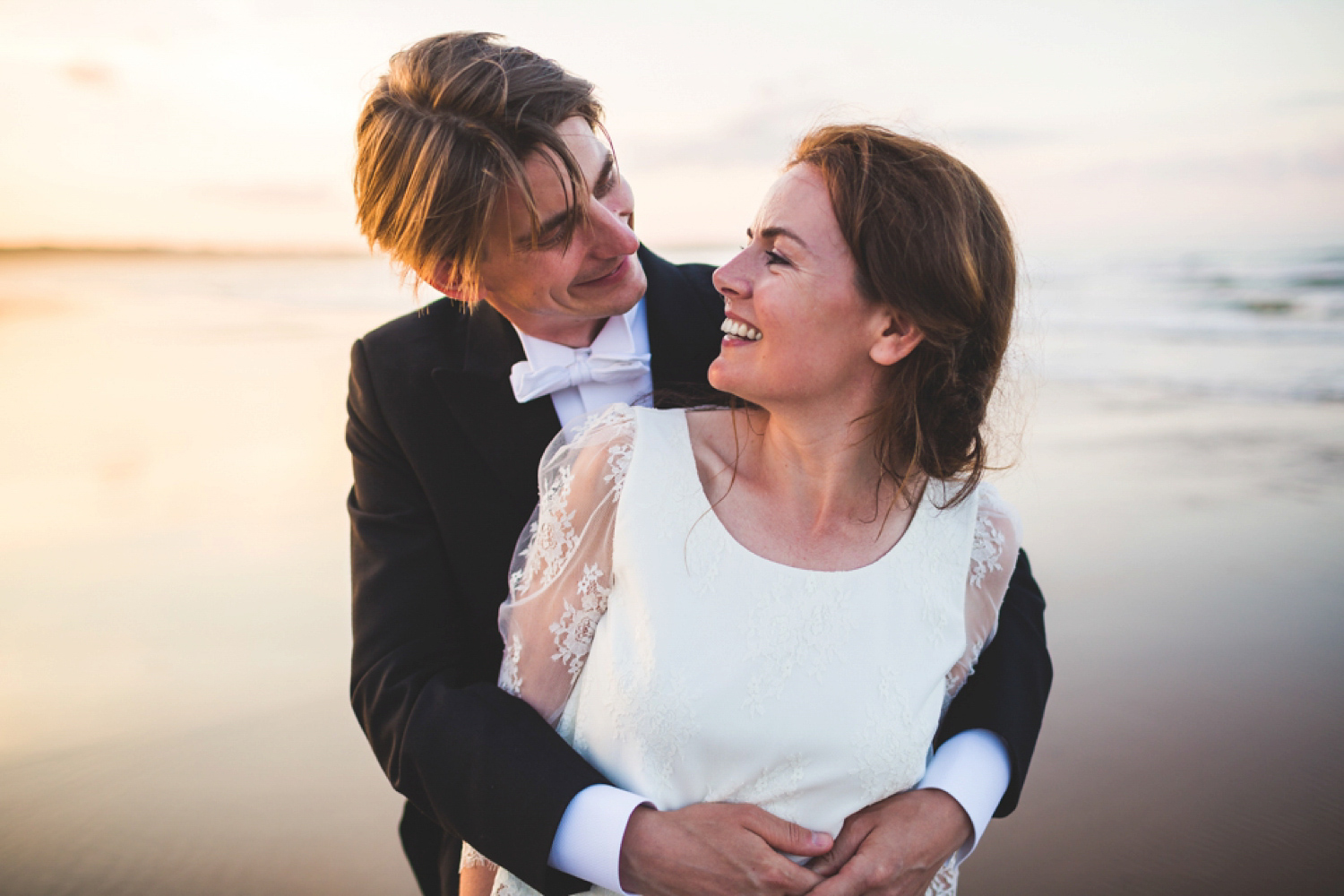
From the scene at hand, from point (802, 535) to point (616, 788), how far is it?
0.60 m

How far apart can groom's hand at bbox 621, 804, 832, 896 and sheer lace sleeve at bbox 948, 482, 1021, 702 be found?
520mm

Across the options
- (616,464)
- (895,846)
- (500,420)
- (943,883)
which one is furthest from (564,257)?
(943,883)

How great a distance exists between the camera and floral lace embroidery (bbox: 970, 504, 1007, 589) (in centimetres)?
185

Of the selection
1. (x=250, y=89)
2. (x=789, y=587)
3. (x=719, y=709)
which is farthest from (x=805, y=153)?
(x=250, y=89)

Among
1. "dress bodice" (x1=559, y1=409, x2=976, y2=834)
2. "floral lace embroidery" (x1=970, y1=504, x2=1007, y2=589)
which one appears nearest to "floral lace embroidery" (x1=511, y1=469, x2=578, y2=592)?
"dress bodice" (x1=559, y1=409, x2=976, y2=834)

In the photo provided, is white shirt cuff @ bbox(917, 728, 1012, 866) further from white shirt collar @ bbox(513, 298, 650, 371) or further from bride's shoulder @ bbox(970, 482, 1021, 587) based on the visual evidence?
white shirt collar @ bbox(513, 298, 650, 371)

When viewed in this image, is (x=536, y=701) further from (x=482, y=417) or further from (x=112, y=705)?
(x=112, y=705)

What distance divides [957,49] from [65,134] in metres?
6.61

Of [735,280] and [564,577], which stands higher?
[735,280]

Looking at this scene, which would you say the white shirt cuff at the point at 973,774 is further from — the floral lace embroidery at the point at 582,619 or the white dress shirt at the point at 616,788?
the floral lace embroidery at the point at 582,619

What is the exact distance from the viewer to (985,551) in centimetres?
186

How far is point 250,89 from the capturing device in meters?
6.31

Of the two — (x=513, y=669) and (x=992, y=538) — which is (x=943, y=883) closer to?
(x=992, y=538)

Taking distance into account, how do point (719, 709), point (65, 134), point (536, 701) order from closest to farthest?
point (719, 709) < point (536, 701) < point (65, 134)
